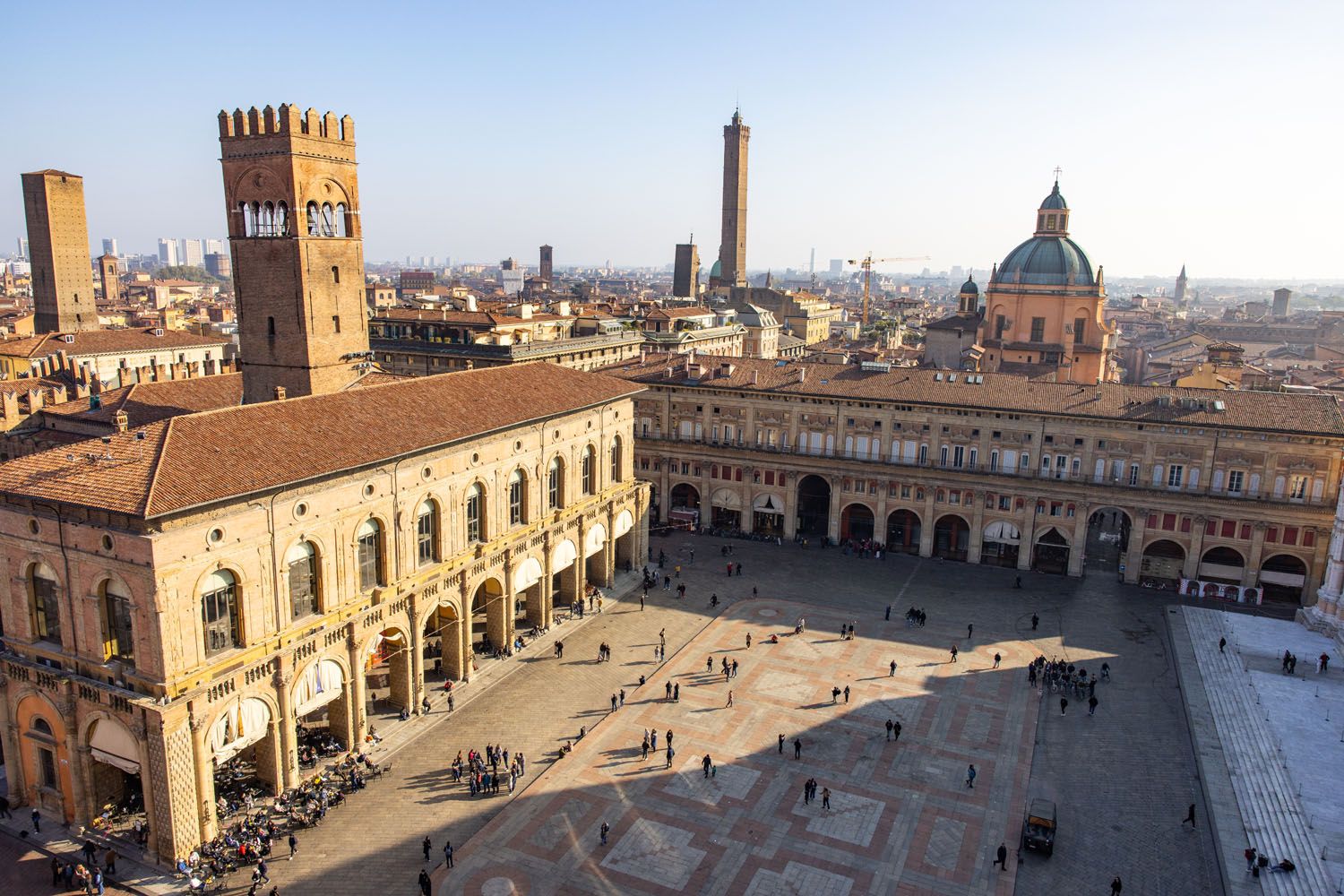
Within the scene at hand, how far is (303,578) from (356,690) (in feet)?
18.5

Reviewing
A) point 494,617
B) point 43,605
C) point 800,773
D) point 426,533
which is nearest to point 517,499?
point 494,617

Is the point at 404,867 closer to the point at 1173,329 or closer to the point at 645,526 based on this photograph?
the point at 645,526

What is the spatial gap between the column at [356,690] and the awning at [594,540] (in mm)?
18442

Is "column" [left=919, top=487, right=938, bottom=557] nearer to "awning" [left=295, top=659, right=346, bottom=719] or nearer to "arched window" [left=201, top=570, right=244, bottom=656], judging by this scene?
"awning" [left=295, top=659, right=346, bottom=719]

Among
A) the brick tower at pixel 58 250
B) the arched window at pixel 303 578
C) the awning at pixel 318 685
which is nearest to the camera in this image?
the arched window at pixel 303 578

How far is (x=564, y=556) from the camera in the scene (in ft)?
171

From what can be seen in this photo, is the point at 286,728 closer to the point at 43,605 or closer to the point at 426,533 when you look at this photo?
→ the point at 43,605

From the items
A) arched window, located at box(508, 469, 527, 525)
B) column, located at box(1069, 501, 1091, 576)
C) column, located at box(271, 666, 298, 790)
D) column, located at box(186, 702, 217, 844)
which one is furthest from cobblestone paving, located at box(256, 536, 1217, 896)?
arched window, located at box(508, 469, 527, 525)

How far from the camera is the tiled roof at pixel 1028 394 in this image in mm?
56875

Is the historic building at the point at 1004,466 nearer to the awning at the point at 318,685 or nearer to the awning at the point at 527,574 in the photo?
the awning at the point at 527,574

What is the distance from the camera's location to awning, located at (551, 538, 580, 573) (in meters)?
51.1

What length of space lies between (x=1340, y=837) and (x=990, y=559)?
31577mm

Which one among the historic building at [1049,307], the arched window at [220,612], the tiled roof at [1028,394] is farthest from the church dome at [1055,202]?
the arched window at [220,612]

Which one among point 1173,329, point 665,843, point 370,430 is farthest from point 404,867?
point 1173,329
